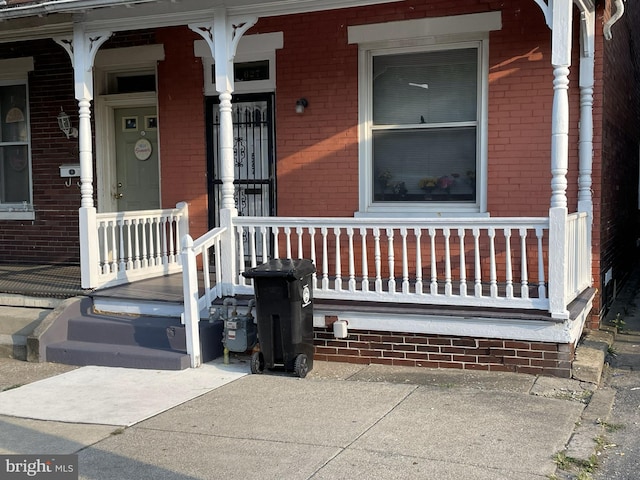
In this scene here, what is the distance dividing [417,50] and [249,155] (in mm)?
2546

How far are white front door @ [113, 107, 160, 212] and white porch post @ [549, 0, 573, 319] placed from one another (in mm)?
5617

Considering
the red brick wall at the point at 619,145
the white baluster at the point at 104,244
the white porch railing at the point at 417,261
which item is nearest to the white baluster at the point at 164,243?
the white baluster at the point at 104,244

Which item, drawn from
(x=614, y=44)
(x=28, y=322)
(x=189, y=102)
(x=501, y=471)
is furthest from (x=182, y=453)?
(x=614, y=44)

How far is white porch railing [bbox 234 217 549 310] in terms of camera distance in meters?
6.67

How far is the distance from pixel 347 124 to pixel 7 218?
5.52 meters

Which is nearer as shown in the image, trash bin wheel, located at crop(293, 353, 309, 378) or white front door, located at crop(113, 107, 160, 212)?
trash bin wheel, located at crop(293, 353, 309, 378)

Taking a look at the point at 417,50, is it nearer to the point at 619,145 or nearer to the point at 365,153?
the point at 365,153

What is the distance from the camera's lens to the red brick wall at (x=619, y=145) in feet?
27.5

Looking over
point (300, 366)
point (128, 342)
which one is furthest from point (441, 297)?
point (128, 342)

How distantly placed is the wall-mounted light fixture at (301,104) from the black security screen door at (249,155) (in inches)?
19.4

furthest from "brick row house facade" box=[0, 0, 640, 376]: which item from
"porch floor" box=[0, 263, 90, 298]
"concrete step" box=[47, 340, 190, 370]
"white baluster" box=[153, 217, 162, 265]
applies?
"concrete step" box=[47, 340, 190, 370]

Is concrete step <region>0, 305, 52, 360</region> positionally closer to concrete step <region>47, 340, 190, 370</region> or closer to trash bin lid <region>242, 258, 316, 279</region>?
concrete step <region>47, 340, 190, 370</region>

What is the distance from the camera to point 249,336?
7.20 meters

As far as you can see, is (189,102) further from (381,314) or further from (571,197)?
(571,197)
